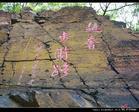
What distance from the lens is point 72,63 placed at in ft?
18.9

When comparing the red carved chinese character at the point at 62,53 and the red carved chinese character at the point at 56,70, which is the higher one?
the red carved chinese character at the point at 62,53

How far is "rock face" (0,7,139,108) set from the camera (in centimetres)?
529

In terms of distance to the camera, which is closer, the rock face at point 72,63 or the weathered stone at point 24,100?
the weathered stone at point 24,100

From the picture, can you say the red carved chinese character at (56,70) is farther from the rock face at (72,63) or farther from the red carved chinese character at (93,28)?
the red carved chinese character at (93,28)

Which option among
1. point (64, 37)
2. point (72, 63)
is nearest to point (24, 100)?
point (72, 63)

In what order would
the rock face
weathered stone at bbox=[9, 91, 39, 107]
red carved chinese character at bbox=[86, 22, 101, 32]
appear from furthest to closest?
red carved chinese character at bbox=[86, 22, 101, 32], the rock face, weathered stone at bbox=[9, 91, 39, 107]

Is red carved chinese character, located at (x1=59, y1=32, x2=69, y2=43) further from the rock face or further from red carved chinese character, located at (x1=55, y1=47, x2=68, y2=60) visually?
red carved chinese character, located at (x1=55, y1=47, x2=68, y2=60)

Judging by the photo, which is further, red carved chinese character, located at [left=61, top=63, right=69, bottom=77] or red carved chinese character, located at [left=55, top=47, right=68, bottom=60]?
red carved chinese character, located at [left=55, top=47, right=68, bottom=60]

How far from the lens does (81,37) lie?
6.16 meters

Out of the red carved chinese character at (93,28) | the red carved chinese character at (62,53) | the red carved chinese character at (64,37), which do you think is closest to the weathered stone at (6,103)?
the red carved chinese character at (62,53)

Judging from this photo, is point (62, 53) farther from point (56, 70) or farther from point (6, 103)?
point (6, 103)

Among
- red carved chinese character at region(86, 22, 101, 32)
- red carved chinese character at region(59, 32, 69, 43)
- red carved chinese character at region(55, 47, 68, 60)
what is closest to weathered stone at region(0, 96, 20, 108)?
red carved chinese character at region(55, 47, 68, 60)

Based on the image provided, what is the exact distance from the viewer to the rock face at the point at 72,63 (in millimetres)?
5289

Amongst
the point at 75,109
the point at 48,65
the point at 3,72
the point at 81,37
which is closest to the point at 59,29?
the point at 81,37
